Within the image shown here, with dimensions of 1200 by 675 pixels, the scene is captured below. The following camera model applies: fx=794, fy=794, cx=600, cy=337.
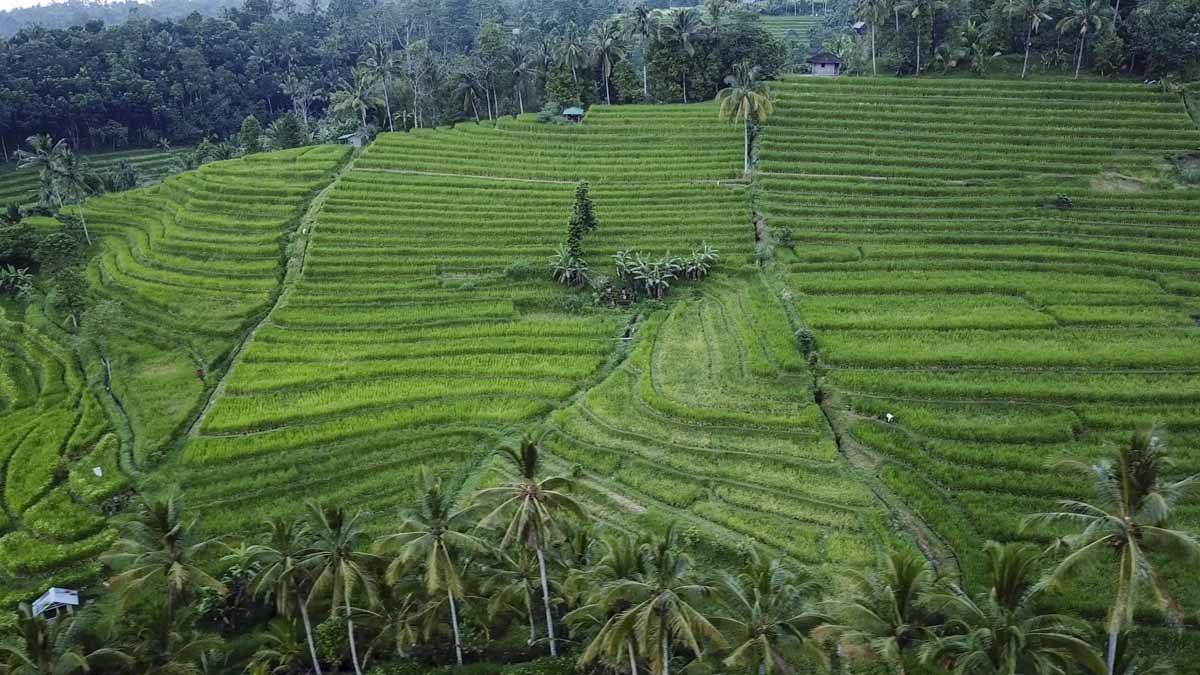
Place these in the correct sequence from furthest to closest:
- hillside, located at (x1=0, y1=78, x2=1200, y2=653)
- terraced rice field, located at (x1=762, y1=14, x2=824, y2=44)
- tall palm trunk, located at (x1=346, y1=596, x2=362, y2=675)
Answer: terraced rice field, located at (x1=762, y1=14, x2=824, y2=44) → hillside, located at (x1=0, y1=78, x2=1200, y2=653) → tall palm trunk, located at (x1=346, y1=596, x2=362, y2=675)

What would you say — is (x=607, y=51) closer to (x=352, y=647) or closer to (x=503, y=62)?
(x=503, y=62)

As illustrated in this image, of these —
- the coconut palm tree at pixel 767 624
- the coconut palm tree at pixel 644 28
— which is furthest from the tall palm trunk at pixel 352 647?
the coconut palm tree at pixel 644 28

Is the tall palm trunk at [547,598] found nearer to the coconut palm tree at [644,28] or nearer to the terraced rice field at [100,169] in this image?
the coconut palm tree at [644,28]

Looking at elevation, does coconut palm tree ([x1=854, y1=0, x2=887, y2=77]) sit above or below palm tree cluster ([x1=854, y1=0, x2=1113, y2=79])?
above

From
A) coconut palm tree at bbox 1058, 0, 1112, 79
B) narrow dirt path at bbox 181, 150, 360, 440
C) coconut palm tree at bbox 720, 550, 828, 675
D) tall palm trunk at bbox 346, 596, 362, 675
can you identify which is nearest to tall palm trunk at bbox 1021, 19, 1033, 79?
coconut palm tree at bbox 1058, 0, 1112, 79

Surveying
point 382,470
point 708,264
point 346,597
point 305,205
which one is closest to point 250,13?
point 305,205

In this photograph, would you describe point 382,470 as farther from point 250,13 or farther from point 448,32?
point 250,13

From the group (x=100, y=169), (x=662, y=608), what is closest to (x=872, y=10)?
(x=662, y=608)

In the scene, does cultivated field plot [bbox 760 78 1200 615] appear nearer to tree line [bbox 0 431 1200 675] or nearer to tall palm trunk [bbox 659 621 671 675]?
tree line [bbox 0 431 1200 675]
